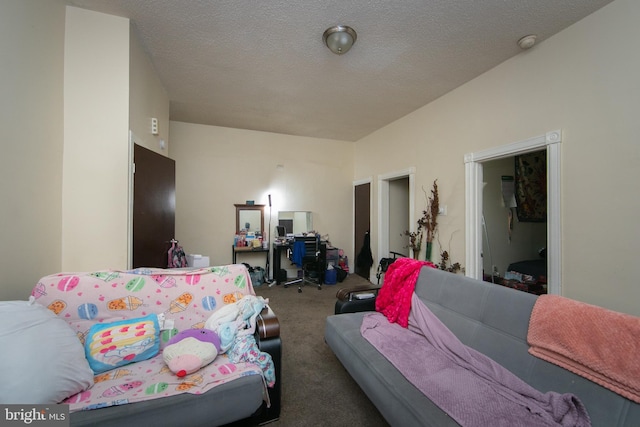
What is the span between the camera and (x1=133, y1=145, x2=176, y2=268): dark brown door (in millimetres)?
2188

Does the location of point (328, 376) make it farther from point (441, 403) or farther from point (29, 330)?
point (29, 330)

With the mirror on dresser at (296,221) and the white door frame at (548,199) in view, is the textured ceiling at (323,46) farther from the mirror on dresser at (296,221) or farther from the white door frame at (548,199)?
the mirror on dresser at (296,221)

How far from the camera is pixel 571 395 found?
1079mm

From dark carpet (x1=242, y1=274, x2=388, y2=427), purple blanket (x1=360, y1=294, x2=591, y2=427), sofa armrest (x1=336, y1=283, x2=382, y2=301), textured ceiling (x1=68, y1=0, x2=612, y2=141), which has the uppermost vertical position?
textured ceiling (x1=68, y1=0, x2=612, y2=141)

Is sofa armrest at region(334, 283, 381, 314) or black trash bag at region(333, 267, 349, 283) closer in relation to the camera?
sofa armrest at region(334, 283, 381, 314)

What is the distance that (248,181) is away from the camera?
4758mm

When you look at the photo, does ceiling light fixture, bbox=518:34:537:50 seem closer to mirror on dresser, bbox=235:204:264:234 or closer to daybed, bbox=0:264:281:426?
daybed, bbox=0:264:281:426

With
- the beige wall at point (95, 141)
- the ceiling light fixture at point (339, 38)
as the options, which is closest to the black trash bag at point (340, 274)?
the beige wall at point (95, 141)

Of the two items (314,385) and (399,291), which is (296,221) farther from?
(314,385)

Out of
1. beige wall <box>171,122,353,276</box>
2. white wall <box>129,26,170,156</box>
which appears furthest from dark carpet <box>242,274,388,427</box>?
white wall <box>129,26,170,156</box>

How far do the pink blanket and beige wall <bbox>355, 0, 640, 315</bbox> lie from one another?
120cm

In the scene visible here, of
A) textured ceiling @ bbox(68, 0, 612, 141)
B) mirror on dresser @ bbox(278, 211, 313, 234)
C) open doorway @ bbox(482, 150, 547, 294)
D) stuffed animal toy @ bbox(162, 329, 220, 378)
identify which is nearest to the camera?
stuffed animal toy @ bbox(162, 329, 220, 378)

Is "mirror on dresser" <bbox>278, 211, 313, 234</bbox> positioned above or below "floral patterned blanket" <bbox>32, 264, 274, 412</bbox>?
above

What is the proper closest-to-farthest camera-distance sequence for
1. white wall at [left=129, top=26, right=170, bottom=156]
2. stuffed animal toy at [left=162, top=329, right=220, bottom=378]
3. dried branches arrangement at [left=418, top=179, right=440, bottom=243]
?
stuffed animal toy at [left=162, top=329, right=220, bottom=378], white wall at [left=129, top=26, right=170, bottom=156], dried branches arrangement at [left=418, top=179, right=440, bottom=243]
